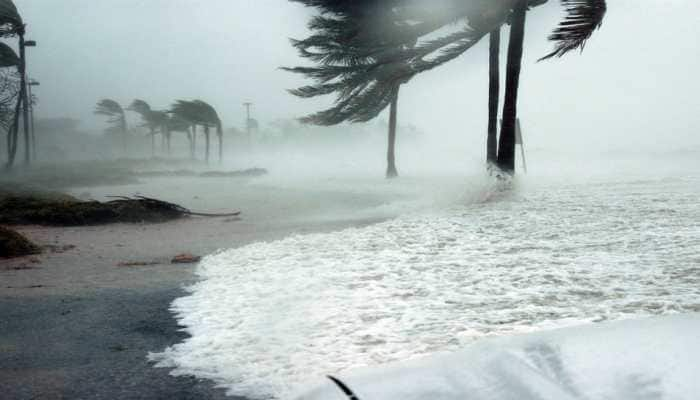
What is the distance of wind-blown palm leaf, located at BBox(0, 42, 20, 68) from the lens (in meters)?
28.1

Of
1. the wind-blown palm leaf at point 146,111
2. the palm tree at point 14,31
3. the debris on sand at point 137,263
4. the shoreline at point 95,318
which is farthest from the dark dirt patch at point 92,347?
the wind-blown palm leaf at point 146,111

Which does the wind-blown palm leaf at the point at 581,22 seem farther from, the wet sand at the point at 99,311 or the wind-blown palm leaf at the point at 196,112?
the wind-blown palm leaf at the point at 196,112

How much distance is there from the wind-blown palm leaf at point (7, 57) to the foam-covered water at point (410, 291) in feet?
91.1

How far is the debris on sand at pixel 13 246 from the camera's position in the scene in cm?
602

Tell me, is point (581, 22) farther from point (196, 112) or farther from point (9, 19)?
point (196, 112)

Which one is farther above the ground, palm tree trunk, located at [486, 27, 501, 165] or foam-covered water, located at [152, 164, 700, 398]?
palm tree trunk, located at [486, 27, 501, 165]

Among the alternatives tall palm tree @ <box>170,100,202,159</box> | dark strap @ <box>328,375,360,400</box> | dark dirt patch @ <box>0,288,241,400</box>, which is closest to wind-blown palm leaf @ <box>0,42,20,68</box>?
tall palm tree @ <box>170,100,202,159</box>

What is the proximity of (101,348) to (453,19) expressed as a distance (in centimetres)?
1153

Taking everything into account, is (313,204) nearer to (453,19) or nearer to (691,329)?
(453,19)

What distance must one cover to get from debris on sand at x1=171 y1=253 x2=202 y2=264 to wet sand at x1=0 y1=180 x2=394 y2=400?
0.41 feet

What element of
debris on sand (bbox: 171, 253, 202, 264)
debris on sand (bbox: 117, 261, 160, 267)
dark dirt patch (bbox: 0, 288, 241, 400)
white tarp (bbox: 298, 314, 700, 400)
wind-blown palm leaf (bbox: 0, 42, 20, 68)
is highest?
wind-blown palm leaf (bbox: 0, 42, 20, 68)

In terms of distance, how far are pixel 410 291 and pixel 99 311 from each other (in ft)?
5.94

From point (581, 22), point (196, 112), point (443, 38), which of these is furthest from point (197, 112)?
point (581, 22)

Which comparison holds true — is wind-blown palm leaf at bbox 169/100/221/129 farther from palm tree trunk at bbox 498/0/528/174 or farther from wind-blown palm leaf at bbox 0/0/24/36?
palm tree trunk at bbox 498/0/528/174
